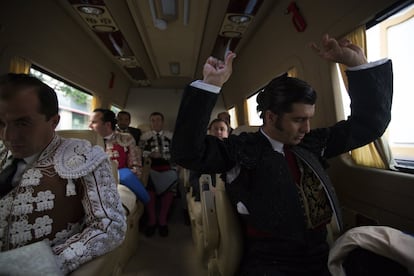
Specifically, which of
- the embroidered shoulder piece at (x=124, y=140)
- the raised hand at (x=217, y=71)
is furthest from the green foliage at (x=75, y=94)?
the raised hand at (x=217, y=71)

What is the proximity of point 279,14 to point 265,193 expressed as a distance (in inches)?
82.2

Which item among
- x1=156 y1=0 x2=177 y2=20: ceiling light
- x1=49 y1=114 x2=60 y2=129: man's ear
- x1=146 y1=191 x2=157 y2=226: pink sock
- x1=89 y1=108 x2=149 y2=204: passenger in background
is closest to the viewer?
x1=49 y1=114 x2=60 y2=129: man's ear

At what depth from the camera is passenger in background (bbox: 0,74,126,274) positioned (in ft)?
2.78

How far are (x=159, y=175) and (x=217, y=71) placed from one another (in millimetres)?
2934

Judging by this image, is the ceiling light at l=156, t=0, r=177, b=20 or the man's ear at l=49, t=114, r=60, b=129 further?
the ceiling light at l=156, t=0, r=177, b=20

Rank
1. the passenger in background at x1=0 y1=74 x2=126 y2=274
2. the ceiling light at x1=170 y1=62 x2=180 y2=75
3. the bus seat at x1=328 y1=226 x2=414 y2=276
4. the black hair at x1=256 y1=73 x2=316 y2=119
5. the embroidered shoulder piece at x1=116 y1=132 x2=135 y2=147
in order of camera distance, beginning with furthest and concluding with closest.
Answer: the ceiling light at x1=170 y1=62 x2=180 y2=75 < the embroidered shoulder piece at x1=116 y1=132 x2=135 y2=147 < the black hair at x1=256 y1=73 x2=316 y2=119 < the passenger in background at x1=0 y1=74 x2=126 y2=274 < the bus seat at x1=328 y1=226 x2=414 y2=276

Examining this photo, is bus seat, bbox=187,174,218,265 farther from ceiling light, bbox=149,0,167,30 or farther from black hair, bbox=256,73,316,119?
ceiling light, bbox=149,0,167,30

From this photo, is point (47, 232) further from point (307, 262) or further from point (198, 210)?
point (198, 210)

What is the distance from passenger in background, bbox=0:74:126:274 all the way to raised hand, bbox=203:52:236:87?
628mm

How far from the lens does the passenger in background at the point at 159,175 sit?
3.18m

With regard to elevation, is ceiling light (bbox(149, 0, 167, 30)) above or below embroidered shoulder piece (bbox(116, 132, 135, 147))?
above

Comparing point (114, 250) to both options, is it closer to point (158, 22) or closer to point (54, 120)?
point (54, 120)

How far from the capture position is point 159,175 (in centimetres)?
358

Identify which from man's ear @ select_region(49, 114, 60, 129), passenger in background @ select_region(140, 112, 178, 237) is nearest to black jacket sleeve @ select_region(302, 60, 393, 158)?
man's ear @ select_region(49, 114, 60, 129)
